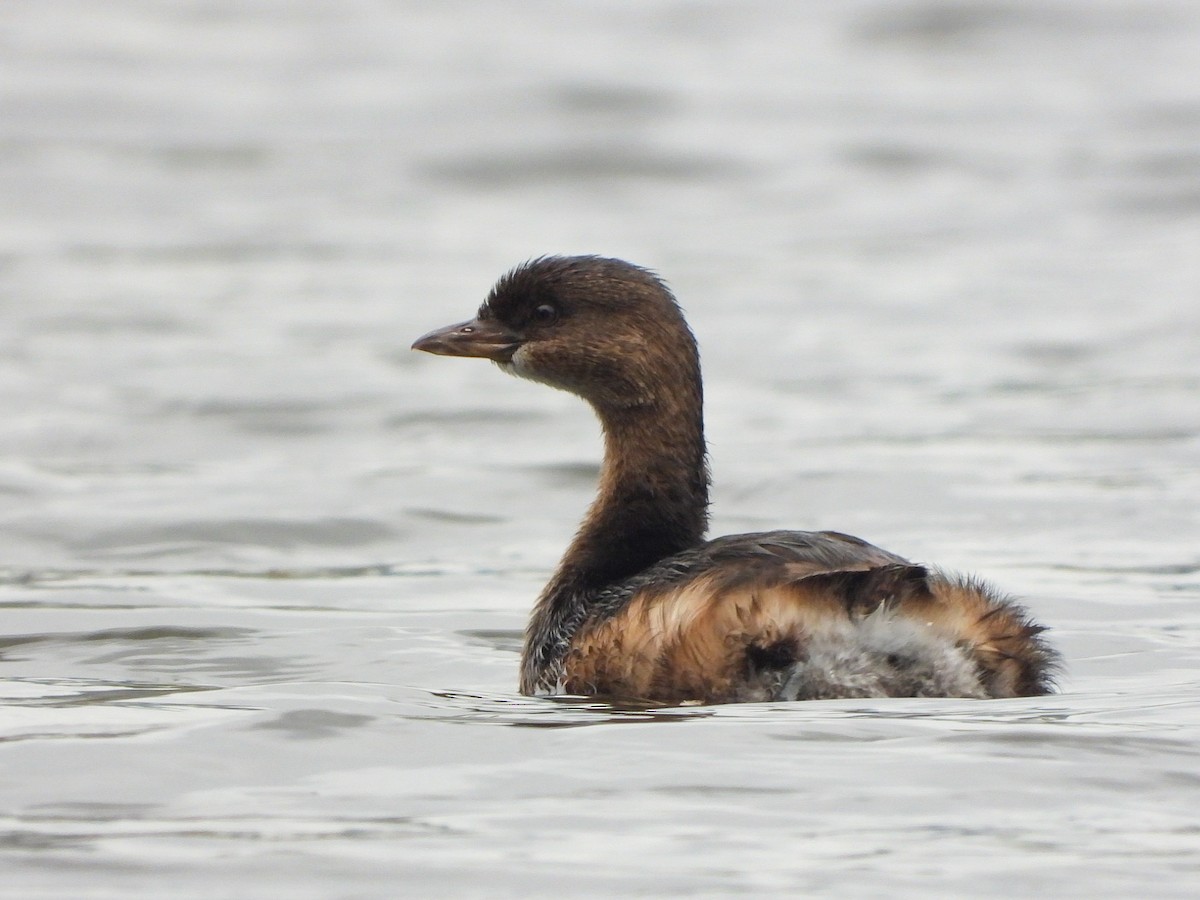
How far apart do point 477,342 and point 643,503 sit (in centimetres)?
79

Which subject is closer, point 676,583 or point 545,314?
point 676,583

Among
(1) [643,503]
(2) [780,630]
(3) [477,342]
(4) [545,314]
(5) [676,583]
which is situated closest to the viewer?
(2) [780,630]

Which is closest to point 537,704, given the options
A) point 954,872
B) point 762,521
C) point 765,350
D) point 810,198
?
point 954,872

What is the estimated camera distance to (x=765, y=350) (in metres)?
15.5

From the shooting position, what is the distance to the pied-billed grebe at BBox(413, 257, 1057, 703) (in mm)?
5539

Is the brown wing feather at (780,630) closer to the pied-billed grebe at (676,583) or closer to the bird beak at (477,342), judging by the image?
the pied-billed grebe at (676,583)

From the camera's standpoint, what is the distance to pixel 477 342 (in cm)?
714

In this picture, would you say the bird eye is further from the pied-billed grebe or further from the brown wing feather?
the brown wing feather

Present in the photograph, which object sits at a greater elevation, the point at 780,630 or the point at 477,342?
the point at 477,342

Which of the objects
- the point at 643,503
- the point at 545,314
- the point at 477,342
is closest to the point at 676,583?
the point at 643,503

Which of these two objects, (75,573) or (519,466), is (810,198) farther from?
(75,573)

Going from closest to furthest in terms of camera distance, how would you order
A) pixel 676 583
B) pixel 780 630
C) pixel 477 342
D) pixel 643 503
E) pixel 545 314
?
pixel 780 630
pixel 676 583
pixel 643 503
pixel 545 314
pixel 477 342

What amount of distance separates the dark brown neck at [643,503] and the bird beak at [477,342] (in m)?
0.48

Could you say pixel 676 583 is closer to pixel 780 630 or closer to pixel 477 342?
pixel 780 630
